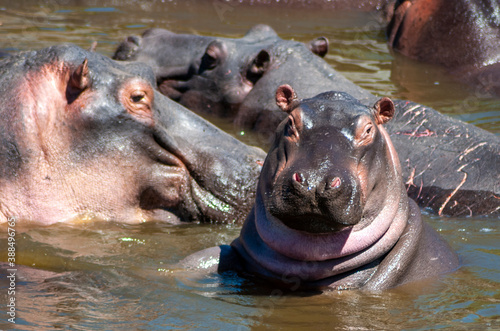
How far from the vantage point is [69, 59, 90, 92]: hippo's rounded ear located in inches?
208

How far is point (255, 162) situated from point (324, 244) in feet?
5.50

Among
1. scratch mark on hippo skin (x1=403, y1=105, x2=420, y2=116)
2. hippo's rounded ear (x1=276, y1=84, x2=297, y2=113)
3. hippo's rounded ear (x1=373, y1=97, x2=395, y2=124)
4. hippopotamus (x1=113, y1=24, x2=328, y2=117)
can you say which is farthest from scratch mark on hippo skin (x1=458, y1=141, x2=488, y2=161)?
hippo's rounded ear (x1=276, y1=84, x2=297, y2=113)

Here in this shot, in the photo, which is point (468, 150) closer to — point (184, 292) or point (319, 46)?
point (319, 46)

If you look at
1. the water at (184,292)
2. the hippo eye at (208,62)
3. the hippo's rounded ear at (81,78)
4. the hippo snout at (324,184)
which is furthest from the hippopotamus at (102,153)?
the hippo eye at (208,62)

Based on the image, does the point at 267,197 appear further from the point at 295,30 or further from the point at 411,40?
the point at 295,30

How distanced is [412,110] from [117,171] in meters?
3.25

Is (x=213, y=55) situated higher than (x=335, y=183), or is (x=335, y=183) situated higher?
(x=335, y=183)

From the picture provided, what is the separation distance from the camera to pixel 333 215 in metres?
3.82

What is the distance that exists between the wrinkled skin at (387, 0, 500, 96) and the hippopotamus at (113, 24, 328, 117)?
2455 millimetres

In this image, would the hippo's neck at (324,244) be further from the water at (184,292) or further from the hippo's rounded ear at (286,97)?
the hippo's rounded ear at (286,97)

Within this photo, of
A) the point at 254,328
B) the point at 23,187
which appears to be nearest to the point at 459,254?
the point at 254,328

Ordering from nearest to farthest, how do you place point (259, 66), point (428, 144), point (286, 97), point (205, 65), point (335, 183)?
point (335, 183) → point (286, 97) → point (428, 144) → point (259, 66) → point (205, 65)

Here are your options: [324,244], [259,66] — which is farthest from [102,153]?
[259,66]

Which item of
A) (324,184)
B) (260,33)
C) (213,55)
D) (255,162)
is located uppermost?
(324,184)
